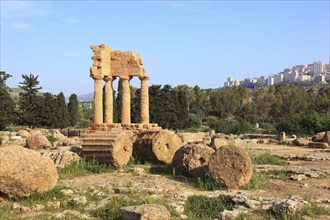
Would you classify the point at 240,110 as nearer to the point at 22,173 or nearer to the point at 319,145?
the point at 319,145

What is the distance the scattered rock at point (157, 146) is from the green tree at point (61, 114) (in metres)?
37.7

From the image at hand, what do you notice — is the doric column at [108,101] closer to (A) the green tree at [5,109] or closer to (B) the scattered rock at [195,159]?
(B) the scattered rock at [195,159]

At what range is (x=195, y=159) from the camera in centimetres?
1152

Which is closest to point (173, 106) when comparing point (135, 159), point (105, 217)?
point (135, 159)

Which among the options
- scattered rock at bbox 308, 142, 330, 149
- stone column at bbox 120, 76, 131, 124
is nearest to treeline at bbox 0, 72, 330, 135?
scattered rock at bbox 308, 142, 330, 149

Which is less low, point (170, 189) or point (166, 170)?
point (166, 170)

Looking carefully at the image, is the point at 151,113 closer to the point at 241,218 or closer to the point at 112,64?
the point at 112,64

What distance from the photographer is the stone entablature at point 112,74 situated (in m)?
21.5

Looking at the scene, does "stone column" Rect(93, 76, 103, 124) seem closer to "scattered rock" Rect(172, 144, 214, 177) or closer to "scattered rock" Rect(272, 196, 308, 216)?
"scattered rock" Rect(172, 144, 214, 177)

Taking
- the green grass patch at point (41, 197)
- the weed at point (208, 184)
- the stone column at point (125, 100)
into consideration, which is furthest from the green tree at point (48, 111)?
the green grass patch at point (41, 197)

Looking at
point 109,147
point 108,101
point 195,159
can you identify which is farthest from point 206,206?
point 108,101

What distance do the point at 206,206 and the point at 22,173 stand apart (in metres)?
4.08

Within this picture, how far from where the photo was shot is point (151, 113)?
142 ft

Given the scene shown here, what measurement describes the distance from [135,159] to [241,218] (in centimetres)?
746
